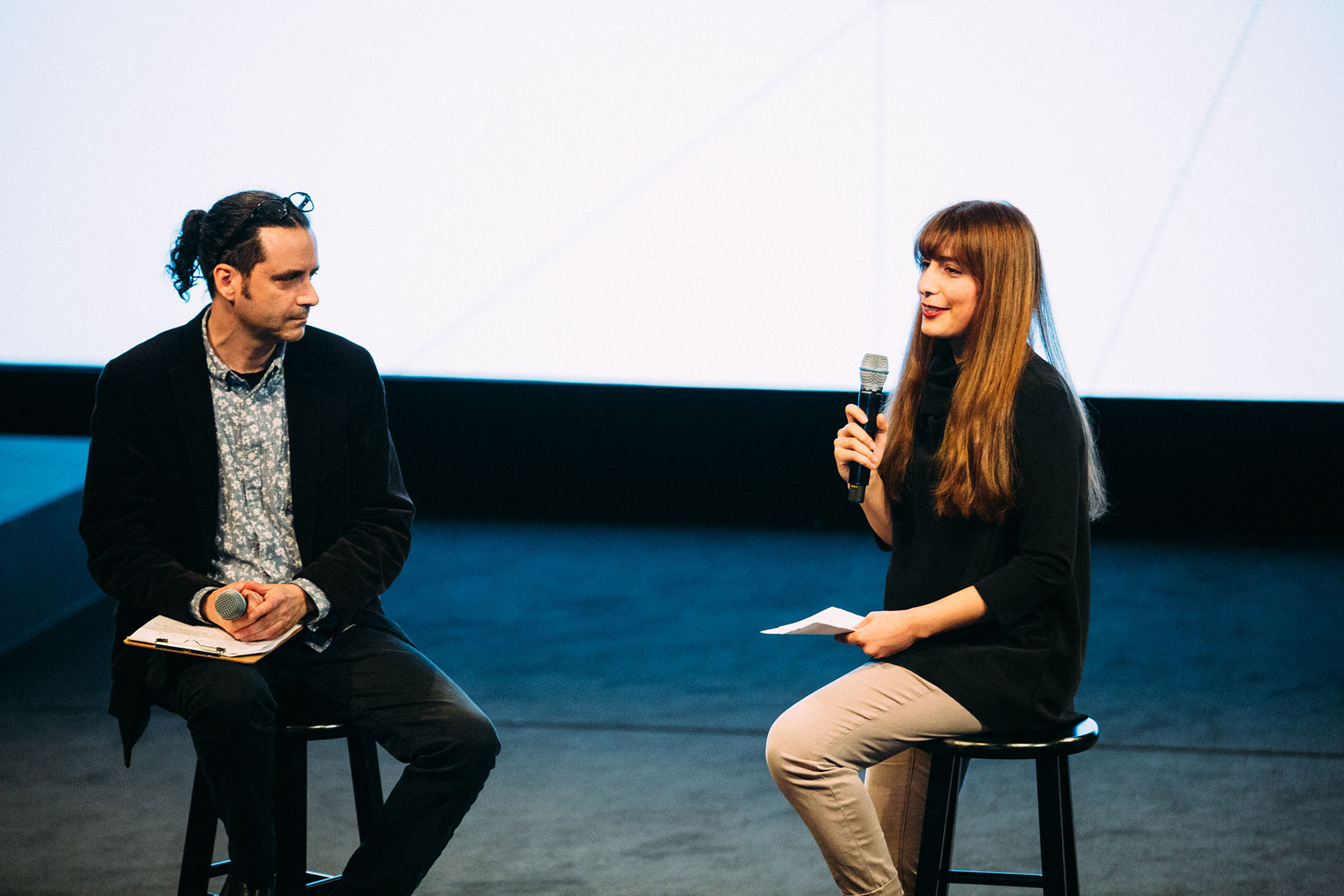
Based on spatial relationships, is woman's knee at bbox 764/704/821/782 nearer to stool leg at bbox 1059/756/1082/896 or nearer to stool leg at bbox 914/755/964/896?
stool leg at bbox 914/755/964/896

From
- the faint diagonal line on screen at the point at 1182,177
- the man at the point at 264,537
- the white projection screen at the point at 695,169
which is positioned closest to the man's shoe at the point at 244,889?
the man at the point at 264,537

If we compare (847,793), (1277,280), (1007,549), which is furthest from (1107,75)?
(847,793)

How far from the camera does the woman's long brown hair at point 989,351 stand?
1743 mm

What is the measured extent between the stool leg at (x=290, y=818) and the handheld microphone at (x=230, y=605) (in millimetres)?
203

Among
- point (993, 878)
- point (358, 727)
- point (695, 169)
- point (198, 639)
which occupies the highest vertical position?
point (695, 169)

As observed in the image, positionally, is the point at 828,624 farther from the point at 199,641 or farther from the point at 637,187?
the point at 637,187

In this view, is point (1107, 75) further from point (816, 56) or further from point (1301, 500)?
point (1301, 500)

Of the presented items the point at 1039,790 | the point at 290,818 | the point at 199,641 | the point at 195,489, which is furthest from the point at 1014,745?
the point at 195,489

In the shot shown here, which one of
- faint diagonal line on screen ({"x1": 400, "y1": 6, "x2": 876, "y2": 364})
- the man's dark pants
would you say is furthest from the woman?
faint diagonal line on screen ({"x1": 400, "y1": 6, "x2": 876, "y2": 364})

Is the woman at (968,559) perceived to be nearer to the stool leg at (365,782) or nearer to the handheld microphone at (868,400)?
the handheld microphone at (868,400)

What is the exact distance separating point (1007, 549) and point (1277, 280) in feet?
9.51

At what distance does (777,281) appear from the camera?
4.43 m

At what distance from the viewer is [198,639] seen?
184 centimetres

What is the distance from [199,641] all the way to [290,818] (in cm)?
30
